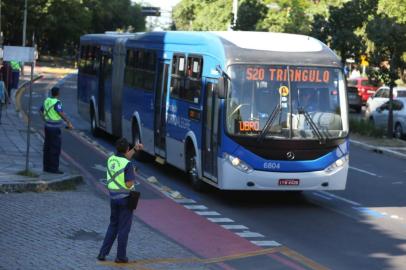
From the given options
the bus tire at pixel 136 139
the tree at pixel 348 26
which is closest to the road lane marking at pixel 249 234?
the bus tire at pixel 136 139

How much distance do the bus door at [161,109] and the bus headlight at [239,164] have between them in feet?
12.9

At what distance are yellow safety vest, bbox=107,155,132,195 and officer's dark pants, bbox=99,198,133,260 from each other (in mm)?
138

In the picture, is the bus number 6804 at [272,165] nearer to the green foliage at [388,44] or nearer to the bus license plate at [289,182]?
the bus license plate at [289,182]

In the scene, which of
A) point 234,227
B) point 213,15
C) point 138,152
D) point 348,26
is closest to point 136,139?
point 138,152

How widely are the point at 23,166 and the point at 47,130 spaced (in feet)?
3.82

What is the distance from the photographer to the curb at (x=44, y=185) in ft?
43.1

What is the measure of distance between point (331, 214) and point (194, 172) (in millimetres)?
3007

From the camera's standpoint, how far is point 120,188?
8.63 metres

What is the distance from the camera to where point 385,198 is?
584 inches

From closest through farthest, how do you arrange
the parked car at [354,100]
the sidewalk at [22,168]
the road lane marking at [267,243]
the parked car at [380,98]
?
the road lane marking at [267,243], the sidewalk at [22,168], the parked car at [380,98], the parked car at [354,100]

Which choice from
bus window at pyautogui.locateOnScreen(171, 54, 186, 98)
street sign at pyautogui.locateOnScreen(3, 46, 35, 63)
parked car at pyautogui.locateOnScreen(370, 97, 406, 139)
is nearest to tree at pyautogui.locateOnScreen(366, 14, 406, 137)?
parked car at pyautogui.locateOnScreen(370, 97, 406, 139)

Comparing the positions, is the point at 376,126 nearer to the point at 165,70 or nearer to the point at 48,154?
the point at 165,70

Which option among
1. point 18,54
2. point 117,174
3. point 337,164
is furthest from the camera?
point 18,54

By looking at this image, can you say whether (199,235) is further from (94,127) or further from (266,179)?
(94,127)
